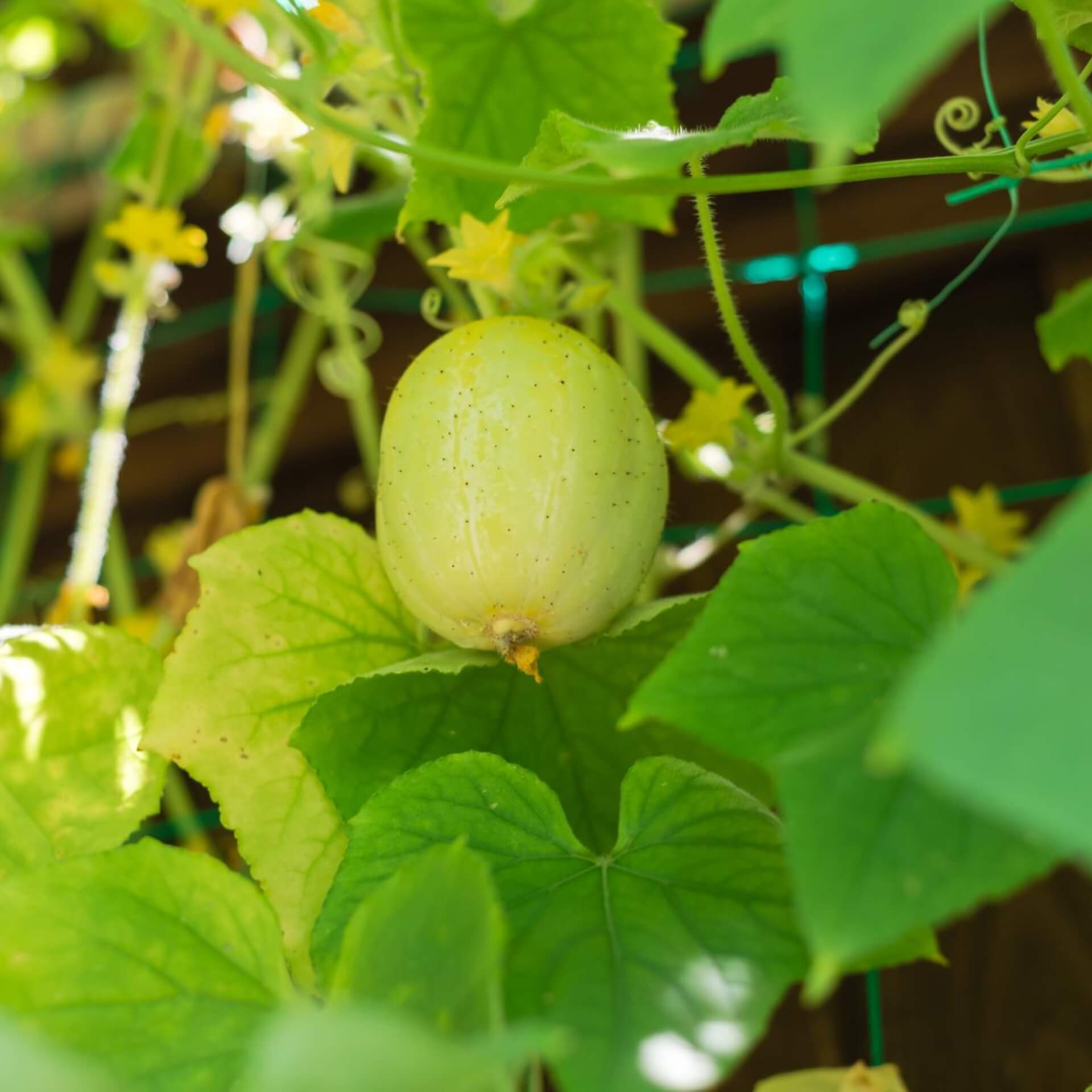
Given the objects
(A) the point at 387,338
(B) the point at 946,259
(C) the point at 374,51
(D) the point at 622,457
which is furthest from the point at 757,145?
(D) the point at 622,457

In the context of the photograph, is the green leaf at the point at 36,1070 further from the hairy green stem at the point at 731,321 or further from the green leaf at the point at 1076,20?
the green leaf at the point at 1076,20

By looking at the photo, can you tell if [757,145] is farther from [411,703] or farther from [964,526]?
[411,703]

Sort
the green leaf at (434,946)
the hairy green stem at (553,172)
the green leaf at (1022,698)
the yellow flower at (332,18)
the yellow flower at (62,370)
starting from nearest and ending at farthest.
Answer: the green leaf at (1022,698), the green leaf at (434,946), the hairy green stem at (553,172), the yellow flower at (332,18), the yellow flower at (62,370)

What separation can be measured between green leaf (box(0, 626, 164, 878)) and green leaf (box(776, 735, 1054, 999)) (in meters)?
0.38

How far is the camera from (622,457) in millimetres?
583

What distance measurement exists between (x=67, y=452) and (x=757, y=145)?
74 centimetres

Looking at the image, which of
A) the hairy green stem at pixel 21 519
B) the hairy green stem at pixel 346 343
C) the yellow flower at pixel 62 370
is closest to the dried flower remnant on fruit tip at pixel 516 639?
the hairy green stem at pixel 346 343

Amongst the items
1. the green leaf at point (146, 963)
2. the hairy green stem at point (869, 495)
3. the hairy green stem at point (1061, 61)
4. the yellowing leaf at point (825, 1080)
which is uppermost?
the hairy green stem at point (869, 495)

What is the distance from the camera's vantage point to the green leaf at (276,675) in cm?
59

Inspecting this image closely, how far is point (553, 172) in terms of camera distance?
498mm

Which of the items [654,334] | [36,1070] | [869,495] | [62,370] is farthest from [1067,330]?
[62,370]

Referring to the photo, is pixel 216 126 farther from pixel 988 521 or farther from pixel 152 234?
pixel 988 521

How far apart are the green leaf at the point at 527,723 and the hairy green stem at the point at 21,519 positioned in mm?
656

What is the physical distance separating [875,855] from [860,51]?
0.19 metres
